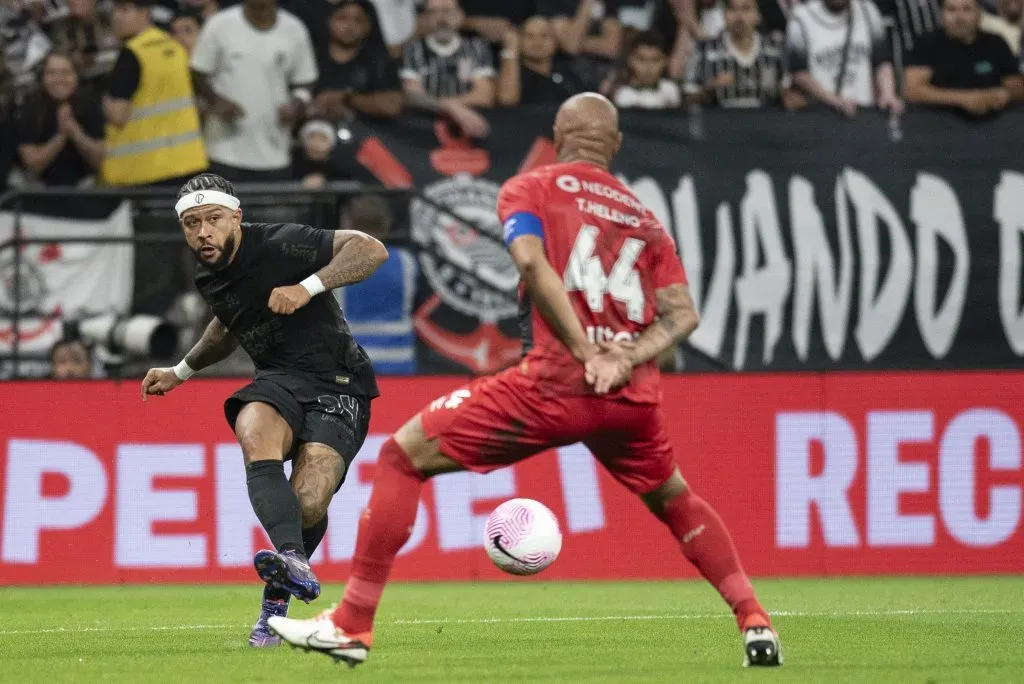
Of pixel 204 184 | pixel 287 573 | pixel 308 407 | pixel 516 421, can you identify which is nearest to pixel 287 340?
pixel 308 407

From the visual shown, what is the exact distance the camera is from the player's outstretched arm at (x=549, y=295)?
6.65 metres

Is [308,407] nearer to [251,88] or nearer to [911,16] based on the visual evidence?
[251,88]

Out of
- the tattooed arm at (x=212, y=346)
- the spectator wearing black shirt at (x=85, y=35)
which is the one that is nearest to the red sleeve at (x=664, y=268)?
the tattooed arm at (x=212, y=346)

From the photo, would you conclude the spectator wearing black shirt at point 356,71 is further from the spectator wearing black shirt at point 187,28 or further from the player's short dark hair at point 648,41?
the player's short dark hair at point 648,41

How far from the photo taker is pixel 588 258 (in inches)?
271

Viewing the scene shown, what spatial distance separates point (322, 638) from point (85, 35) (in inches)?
387

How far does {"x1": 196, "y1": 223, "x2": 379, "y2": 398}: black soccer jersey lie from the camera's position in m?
8.66

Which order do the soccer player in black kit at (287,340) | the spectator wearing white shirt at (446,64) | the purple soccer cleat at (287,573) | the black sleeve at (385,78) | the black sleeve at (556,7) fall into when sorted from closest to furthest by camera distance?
1. the purple soccer cleat at (287,573)
2. the soccer player in black kit at (287,340)
3. the black sleeve at (385,78)
4. the spectator wearing white shirt at (446,64)
5. the black sleeve at (556,7)

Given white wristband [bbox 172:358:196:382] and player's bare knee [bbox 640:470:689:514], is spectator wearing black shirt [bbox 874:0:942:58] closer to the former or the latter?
white wristband [bbox 172:358:196:382]

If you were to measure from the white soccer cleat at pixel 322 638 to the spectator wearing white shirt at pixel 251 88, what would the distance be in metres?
8.43

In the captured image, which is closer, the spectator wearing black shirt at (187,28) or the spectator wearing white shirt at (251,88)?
the spectator wearing white shirt at (251,88)

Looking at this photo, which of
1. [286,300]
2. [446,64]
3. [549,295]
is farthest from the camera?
[446,64]

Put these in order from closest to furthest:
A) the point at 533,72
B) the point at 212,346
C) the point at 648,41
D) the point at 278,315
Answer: the point at 278,315 < the point at 212,346 < the point at 533,72 < the point at 648,41

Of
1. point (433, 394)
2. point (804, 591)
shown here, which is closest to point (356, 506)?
point (433, 394)
